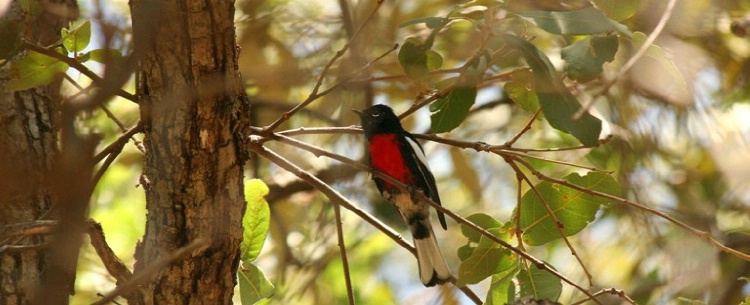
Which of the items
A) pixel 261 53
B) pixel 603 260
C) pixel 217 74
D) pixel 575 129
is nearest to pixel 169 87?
pixel 217 74

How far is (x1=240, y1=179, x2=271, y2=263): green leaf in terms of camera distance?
8.64 feet

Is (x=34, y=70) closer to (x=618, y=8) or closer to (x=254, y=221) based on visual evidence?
(x=254, y=221)

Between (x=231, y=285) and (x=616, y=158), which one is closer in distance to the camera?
(x=231, y=285)

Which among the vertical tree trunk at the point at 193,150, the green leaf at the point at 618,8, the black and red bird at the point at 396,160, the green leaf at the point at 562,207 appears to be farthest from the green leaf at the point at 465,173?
the vertical tree trunk at the point at 193,150

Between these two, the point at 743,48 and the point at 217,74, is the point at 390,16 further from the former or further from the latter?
the point at 217,74

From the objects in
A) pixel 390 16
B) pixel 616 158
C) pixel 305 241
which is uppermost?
pixel 390 16

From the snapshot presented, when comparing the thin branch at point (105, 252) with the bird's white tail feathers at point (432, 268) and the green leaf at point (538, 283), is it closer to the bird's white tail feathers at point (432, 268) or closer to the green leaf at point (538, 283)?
the green leaf at point (538, 283)

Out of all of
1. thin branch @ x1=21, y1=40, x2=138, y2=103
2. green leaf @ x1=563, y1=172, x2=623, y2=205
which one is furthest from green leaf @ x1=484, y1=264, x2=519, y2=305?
thin branch @ x1=21, y1=40, x2=138, y2=103

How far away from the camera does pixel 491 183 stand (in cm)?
531

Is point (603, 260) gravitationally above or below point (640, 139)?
below

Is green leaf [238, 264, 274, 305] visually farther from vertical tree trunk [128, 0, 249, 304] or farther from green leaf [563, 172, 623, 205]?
green leaf [563, 172, 623, 205]

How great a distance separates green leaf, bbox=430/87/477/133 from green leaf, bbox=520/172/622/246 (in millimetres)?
351

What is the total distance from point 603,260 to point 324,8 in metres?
1.98

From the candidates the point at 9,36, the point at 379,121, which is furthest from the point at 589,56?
the point at 379,121
